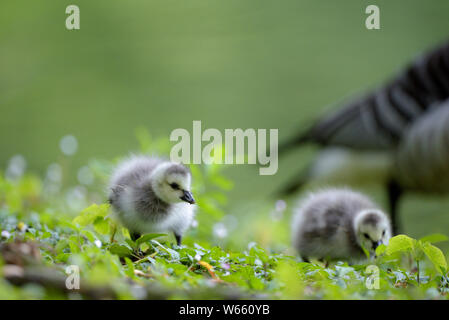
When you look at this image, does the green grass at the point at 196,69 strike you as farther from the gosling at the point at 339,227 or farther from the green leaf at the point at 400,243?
the green leaf at the point at 400,243

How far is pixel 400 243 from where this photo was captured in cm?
218

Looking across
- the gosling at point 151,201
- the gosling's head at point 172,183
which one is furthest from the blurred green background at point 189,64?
the gosling's head at point 172,183

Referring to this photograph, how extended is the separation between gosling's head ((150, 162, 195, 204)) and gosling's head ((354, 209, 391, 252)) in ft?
3.11

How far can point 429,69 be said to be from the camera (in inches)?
233

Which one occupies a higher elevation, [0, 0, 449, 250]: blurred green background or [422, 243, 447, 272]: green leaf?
[0, 0, 449, 250]: blurred green background

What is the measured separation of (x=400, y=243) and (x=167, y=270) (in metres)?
0.93

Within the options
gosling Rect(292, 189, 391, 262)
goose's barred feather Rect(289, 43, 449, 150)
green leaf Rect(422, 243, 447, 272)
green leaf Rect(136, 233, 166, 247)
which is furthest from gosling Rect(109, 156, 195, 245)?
goose's barred feather Rect(289, 43, 449, 150)

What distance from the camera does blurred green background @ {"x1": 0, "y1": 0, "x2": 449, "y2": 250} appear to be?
1029 cm

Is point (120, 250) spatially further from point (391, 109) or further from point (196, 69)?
point (196, 69)

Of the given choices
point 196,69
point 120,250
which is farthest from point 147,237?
point 196,69

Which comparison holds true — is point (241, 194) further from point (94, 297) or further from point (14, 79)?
point (94, 297)

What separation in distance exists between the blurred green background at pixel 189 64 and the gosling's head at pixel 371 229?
575 cm

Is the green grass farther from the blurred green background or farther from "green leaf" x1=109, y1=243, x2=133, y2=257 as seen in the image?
"green leaf" x1=109, y1=243, x2=133, y2=257

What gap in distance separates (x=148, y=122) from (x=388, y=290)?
9.08 m
